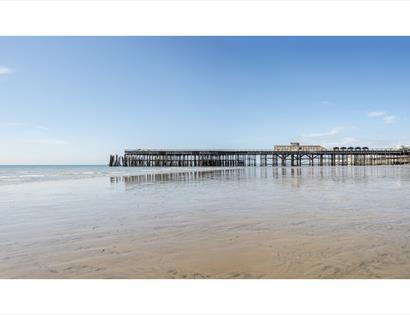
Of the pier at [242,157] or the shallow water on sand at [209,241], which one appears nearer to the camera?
the shallow water on sand at [209,241]

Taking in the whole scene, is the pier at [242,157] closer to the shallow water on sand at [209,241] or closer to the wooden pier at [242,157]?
the wooden pier at [242,157]

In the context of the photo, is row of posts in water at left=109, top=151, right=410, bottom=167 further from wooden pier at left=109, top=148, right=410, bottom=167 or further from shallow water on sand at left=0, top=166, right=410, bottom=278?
shallow water on sand at left=0, top=166, right=410, bottom=278

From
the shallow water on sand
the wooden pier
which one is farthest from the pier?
the shallow water on sand

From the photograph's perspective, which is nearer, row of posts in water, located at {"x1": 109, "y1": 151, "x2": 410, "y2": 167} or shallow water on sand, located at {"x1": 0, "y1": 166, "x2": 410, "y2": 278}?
shallow water on sand, located at {"x1": 0, "y1": 166, "x2": 410, "y2": 278}

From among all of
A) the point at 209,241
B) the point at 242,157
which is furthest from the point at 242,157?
the point at 209,241

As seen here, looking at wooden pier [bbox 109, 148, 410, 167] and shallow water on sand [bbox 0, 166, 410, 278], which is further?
wooden pier [bbox 109, 148, 410, 167]

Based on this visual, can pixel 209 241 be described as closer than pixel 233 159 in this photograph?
Yes

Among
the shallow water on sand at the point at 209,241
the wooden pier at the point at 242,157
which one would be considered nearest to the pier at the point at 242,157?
the wooden pier at the point at 242,157

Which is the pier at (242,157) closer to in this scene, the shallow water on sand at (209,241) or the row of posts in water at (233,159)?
the row of posts in water at (233,159)

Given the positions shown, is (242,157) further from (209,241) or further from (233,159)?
(209,241)

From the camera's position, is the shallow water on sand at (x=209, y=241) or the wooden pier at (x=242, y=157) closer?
the shallow water on sand at (x=209, y=241)

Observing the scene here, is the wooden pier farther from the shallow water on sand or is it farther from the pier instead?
the shallow water on sand

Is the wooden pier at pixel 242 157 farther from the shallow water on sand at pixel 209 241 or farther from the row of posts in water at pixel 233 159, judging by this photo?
the shallow water on sand at pixel 209 241
